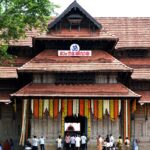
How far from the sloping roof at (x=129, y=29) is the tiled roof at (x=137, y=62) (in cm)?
102

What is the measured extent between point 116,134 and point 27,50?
10.4 metres

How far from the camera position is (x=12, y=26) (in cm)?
2922

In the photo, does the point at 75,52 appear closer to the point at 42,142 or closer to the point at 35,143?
the point at 42,142

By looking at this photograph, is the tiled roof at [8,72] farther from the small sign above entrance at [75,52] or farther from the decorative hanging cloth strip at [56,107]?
the decorative hanging cloth strip at [56,107]

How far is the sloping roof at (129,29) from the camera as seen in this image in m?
42.7

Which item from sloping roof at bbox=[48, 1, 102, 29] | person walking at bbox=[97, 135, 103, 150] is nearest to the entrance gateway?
sloping roof at bbox=[48, 1, 102, 29]

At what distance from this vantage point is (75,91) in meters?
36.0

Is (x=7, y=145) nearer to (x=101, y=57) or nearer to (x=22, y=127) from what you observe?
(x=22, y=127)

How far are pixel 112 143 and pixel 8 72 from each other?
394 inches

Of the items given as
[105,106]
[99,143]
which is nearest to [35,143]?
[99,143]

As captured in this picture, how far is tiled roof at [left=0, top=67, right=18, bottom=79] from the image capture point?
39.2m

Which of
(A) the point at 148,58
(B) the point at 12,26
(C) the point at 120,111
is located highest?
(B) the point at 12,26

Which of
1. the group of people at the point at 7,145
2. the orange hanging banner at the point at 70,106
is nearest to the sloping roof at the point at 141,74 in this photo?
the orange hanging banner at the point at 70,106

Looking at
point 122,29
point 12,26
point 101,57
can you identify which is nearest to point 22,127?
point 101,57
